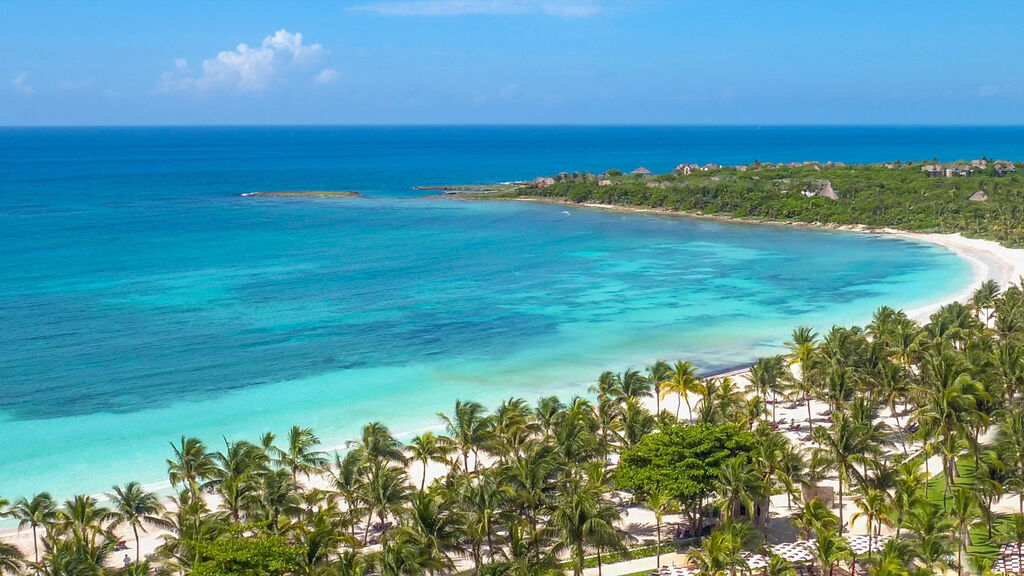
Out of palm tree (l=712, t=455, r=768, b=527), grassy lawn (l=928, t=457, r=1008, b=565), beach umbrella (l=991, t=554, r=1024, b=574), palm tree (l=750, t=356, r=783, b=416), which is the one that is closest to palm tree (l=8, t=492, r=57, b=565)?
palm tree (l=712, t=455, r=768, b=527)

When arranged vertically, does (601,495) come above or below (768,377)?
below

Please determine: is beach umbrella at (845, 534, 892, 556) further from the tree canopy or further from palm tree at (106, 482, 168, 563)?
palm tree at (106, 482, 168, 563)

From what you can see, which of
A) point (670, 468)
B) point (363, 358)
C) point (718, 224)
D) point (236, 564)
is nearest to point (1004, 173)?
point (718, 224)

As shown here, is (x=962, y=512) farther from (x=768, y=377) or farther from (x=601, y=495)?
(x=768, y=377)

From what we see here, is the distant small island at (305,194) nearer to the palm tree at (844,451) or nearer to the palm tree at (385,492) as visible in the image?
the palm tree at (385,492)

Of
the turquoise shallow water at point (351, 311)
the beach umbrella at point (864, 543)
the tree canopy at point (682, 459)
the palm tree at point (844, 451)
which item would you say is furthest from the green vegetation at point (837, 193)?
the beach umbrella at point (864, 543)

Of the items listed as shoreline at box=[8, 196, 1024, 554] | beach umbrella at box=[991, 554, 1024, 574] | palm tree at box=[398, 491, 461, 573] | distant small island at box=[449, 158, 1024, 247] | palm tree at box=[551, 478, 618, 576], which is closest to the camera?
palm tree at box=[398, 491, 461, 573]

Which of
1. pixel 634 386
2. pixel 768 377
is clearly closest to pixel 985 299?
pixel 768 377
